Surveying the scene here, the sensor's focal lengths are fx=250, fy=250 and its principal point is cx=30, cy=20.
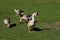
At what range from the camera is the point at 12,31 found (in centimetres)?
1509

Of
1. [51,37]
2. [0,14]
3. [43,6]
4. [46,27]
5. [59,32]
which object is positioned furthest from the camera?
[43,6]

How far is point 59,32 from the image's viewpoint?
49.4 feet

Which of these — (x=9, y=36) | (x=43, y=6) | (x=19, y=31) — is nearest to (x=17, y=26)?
(x=19, y=31)

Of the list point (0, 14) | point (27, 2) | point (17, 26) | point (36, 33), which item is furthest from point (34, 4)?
point (36, 33)

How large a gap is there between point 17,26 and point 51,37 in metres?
3.28

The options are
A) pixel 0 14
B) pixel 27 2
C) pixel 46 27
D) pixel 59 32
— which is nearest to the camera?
pixel 59 32

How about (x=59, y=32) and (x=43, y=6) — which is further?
(x=43, y=6)

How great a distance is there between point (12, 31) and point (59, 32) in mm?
2831

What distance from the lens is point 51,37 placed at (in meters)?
14.0

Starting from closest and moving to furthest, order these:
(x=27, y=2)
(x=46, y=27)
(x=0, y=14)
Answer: (x=46, y=27) < (x=0, y=14) < (x=27, y=2)

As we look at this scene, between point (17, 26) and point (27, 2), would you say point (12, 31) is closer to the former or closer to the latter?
point (17, 26)

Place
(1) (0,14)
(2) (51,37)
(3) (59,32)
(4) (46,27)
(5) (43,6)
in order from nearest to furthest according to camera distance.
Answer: (2) (51,37)
(3) (59,32)
(4) (46,27)
(1) (0,14)
(5) (43,6)

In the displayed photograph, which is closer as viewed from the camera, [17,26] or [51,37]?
[51,37]

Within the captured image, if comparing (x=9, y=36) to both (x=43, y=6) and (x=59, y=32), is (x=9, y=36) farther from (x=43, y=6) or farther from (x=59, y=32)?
(x=43, y=6)
